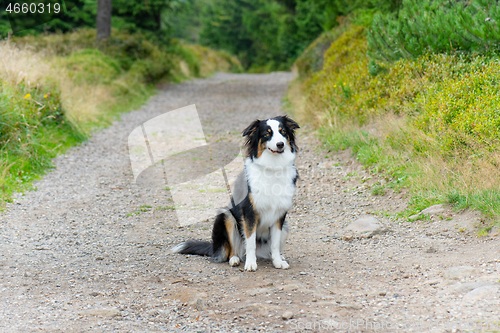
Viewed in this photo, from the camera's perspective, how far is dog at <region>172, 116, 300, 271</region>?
425 centimetres

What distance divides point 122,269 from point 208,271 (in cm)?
83

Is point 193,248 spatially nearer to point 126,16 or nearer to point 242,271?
point 242,271

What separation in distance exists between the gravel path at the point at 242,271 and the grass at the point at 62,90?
25.5 inches

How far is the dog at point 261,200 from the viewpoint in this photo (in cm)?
425

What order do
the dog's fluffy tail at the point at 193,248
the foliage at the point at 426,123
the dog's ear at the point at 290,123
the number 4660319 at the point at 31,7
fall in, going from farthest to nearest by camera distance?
the number 4660319 at the point at 31,7
the foliage at the point at 426,123
the dog's fluffy tail at the point at 193,248
the dog's ear at the point at 290,123

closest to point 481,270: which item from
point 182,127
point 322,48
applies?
point 182,127

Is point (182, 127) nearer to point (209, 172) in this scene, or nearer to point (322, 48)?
point (209, 172)

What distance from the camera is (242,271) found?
4.35 m

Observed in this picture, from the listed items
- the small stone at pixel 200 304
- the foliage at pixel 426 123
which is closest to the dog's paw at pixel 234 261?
the small stone at pixel 200 304

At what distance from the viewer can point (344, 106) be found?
907cm

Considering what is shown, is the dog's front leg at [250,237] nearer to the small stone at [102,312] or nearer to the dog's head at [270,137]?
the dog's head at [270,137]

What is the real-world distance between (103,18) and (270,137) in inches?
616

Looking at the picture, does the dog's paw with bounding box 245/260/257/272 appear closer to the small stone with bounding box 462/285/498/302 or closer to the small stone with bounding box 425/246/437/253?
the small stone with bounding box 425/246/437/253

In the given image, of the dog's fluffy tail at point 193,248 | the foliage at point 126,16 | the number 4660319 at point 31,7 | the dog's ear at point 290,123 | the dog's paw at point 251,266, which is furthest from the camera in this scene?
the foliage at point 126,16
